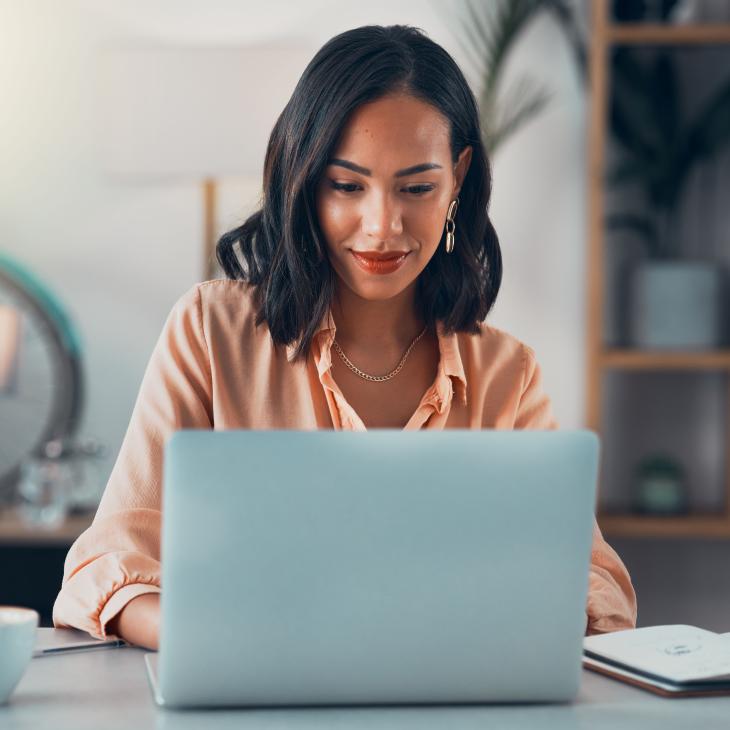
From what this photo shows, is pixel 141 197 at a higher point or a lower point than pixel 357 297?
higher

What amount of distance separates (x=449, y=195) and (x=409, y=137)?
0.50ft

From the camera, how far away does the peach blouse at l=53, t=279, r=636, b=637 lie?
4.16 ft

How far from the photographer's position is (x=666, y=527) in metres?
2.73

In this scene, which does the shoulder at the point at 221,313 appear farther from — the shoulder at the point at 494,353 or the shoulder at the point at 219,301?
the shoulder at the point at 494,353

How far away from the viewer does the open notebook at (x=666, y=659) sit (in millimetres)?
1009

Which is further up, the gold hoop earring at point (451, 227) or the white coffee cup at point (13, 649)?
the gold hoop earring at point (451, 227)

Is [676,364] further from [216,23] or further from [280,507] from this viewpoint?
[280,507]

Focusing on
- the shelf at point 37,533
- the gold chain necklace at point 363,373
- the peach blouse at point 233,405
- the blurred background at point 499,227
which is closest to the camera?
the peach blouse at point 233,405

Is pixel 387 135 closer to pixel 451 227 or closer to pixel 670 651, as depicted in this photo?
pixel 451 227

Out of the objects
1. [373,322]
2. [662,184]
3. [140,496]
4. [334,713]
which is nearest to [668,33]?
[662,184]

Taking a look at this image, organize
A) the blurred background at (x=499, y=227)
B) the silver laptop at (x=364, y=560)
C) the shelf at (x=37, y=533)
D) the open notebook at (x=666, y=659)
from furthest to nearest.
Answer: the blurred background at (x=499, y=227)
the shelf at (x=37, y=533)
the open notebook at (x=666, y=659)
the silver laptop at (x=364, y=560)

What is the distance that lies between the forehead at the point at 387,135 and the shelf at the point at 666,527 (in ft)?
4.73

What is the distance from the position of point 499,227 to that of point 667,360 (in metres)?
0.53

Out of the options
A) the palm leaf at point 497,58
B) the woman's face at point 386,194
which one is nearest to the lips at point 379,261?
the woman's face at point 386,194
